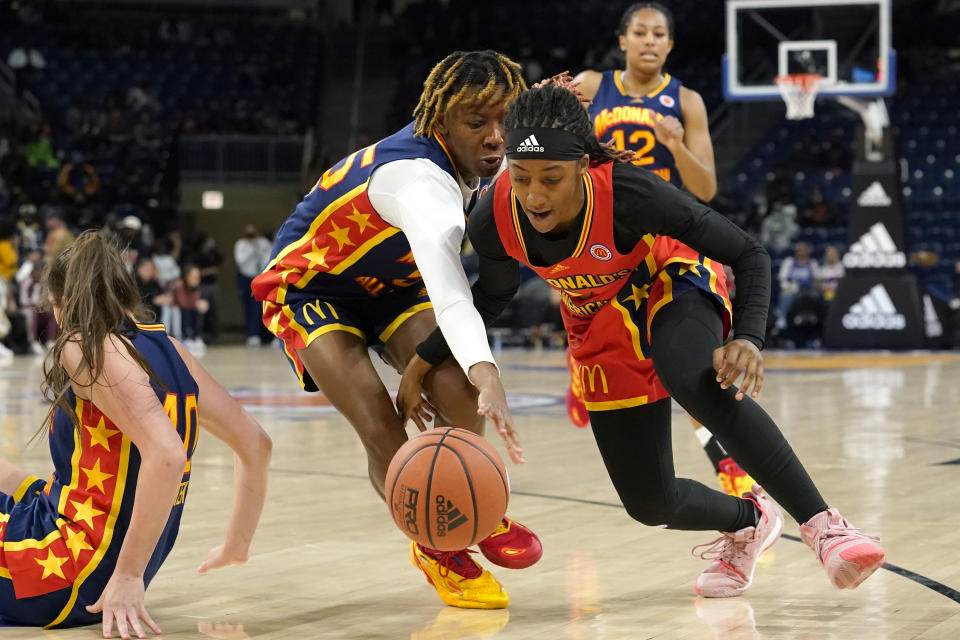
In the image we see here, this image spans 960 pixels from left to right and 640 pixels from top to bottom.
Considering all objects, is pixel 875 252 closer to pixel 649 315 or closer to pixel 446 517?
pixel 649 315

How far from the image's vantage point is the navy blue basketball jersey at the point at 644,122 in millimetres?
5836

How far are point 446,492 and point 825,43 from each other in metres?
12.9

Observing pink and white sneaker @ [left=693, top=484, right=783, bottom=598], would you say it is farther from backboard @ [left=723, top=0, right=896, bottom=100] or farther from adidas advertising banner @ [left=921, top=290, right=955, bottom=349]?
adidas advertising banner @ [left=921, top=290, right=955, bottom=349]

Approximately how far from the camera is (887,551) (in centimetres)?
434

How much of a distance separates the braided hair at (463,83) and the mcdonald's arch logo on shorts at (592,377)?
80cm

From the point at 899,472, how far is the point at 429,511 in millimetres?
3500

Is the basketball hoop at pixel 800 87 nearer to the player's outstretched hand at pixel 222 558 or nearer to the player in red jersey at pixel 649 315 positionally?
the player in red jersey at pixel 649 315

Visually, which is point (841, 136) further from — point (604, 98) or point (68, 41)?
point (604, 98)

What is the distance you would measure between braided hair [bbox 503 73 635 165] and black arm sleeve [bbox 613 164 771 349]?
0.10 meters


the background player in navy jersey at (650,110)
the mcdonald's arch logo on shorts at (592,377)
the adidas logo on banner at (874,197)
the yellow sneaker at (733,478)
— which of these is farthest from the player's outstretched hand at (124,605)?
the adidas logo on banner at (874,197)

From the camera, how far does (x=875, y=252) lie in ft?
53.7

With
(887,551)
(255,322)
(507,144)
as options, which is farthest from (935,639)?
(255,322)

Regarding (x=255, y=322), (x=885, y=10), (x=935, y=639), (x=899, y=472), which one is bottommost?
(x=255, y=322)

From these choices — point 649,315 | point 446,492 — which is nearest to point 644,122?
point 649,315
